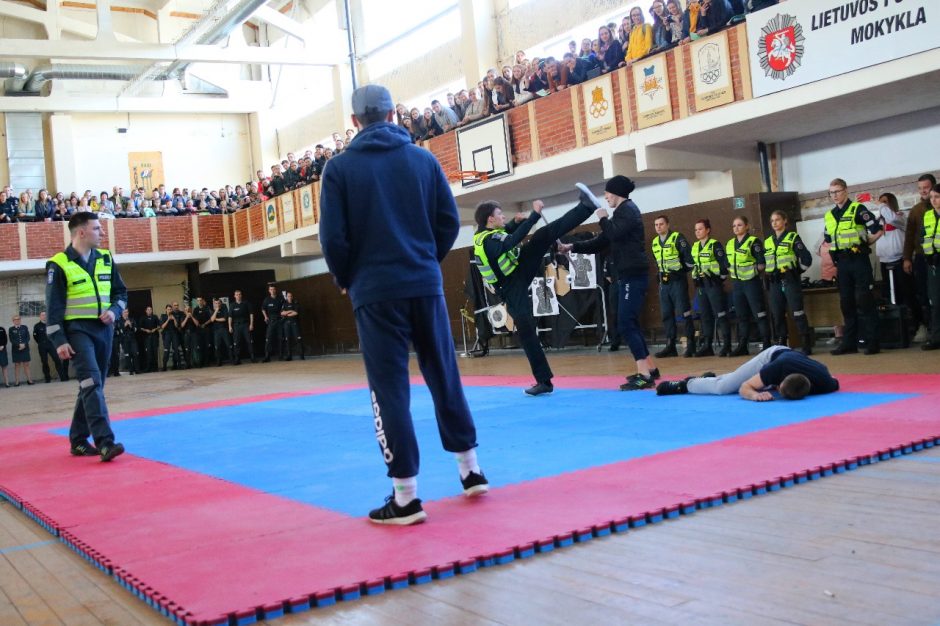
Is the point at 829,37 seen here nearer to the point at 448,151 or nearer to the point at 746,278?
the point at 746,278

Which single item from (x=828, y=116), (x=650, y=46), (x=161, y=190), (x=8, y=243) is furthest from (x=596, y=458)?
(x=161, y=190)

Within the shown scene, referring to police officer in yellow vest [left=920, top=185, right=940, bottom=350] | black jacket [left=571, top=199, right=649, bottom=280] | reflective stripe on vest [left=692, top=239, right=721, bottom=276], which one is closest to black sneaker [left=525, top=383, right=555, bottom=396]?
black jacket [left=571, top=199, right=649, bottom=280]

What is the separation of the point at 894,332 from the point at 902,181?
3.00m

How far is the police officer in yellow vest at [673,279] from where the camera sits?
522 inches

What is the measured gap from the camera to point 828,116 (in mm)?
13086

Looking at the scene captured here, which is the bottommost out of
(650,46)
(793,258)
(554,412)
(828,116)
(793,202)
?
(554,412)

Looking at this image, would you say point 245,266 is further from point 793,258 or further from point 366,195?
point 366,195

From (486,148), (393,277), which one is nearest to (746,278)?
(486,148)

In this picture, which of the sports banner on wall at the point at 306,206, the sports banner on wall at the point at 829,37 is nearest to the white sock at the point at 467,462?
the sports banner on wall at the point at 829,37

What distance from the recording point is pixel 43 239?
27.0 m

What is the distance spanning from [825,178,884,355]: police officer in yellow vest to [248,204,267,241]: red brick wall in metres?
19.2

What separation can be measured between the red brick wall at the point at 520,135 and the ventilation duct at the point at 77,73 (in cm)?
1857

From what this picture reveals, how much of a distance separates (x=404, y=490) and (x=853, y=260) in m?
8.53

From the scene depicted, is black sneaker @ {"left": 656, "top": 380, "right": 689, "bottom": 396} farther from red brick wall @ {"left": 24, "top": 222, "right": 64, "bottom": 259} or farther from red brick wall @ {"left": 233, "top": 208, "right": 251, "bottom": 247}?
red brick wall @ {"left": 24, "top": 222, "right": 64, "bottom": 259}
